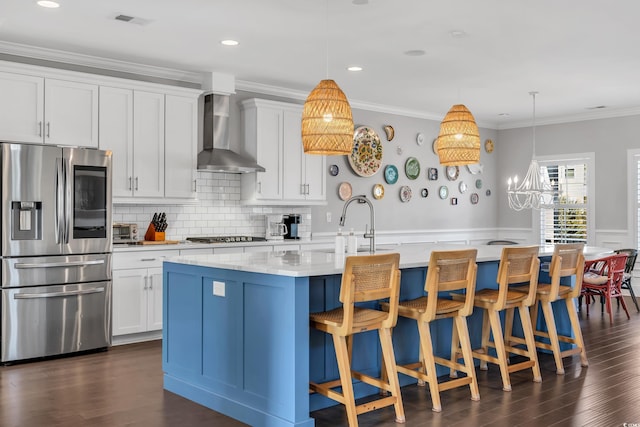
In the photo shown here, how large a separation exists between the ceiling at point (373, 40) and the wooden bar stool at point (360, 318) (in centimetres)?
206

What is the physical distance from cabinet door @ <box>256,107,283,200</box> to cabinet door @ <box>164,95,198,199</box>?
774mm

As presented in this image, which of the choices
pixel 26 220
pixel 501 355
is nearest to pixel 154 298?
pixel 26 220

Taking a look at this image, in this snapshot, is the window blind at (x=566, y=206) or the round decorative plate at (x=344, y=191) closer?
the round decorative plate at (x=344, y=191)

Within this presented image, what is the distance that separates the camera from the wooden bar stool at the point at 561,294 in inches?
191

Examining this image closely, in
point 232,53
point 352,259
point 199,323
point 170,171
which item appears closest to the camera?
point 352,259

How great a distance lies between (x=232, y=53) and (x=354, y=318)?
3.32 meters

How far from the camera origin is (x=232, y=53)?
601cm

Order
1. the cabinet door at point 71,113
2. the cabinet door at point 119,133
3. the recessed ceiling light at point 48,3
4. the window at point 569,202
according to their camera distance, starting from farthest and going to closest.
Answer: the window at point 569,202 → the cabinet door at point 119,133 → the cabinet door at point 71,113 → the recessed ceiling light at point 48,3

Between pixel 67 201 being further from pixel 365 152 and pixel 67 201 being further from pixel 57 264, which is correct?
pixel 365 152

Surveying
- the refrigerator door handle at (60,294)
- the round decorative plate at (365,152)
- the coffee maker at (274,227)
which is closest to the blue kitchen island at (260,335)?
the refrigerator door handle at (60,294)

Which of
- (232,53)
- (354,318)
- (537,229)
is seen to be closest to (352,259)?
(354,318)

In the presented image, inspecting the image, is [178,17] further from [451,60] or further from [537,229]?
[537,229]

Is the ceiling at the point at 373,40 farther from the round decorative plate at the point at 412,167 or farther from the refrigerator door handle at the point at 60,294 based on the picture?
the refrigerator door handle at the point at 60,294

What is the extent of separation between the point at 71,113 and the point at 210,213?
1.88 m
